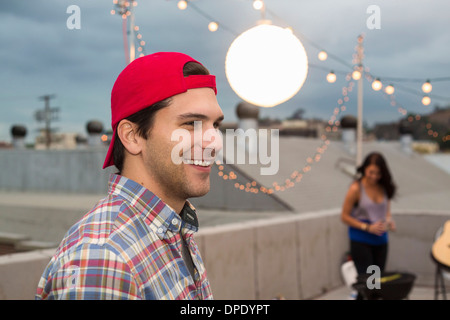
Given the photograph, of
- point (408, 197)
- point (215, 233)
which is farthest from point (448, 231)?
point (408, 197)

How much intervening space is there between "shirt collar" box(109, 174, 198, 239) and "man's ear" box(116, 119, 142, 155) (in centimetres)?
10

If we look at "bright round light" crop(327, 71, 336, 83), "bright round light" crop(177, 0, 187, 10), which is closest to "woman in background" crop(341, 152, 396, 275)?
"bright round light" crop(177, 0, 187, 10)

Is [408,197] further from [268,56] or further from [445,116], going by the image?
[445,116]

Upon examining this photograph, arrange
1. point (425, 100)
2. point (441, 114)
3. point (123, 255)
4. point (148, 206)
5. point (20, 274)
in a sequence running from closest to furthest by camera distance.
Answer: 1. point (123, 255)
2. point (148, 206)
3. point (20, 274)
4. point (425, 100)
5. point (441, 114)

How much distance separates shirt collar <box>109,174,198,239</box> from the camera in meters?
1.38

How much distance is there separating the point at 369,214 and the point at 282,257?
1.42m

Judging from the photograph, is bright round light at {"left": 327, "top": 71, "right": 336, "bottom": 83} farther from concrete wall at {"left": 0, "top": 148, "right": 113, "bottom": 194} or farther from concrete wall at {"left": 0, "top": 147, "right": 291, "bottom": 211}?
concrete wall at {"left": 0, "top": 148, "right": 113, "bottom": 194}

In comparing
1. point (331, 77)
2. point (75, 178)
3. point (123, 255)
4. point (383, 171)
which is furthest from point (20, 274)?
point (75, 178)

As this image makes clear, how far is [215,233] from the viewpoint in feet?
18.3

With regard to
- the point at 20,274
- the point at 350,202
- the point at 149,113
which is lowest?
the point at 20,274

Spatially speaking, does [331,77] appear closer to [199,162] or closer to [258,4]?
[258,4]

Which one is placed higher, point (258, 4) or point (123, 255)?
point (258, 4)

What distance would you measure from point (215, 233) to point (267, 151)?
1277 centimetres

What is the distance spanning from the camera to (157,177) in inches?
58.5
